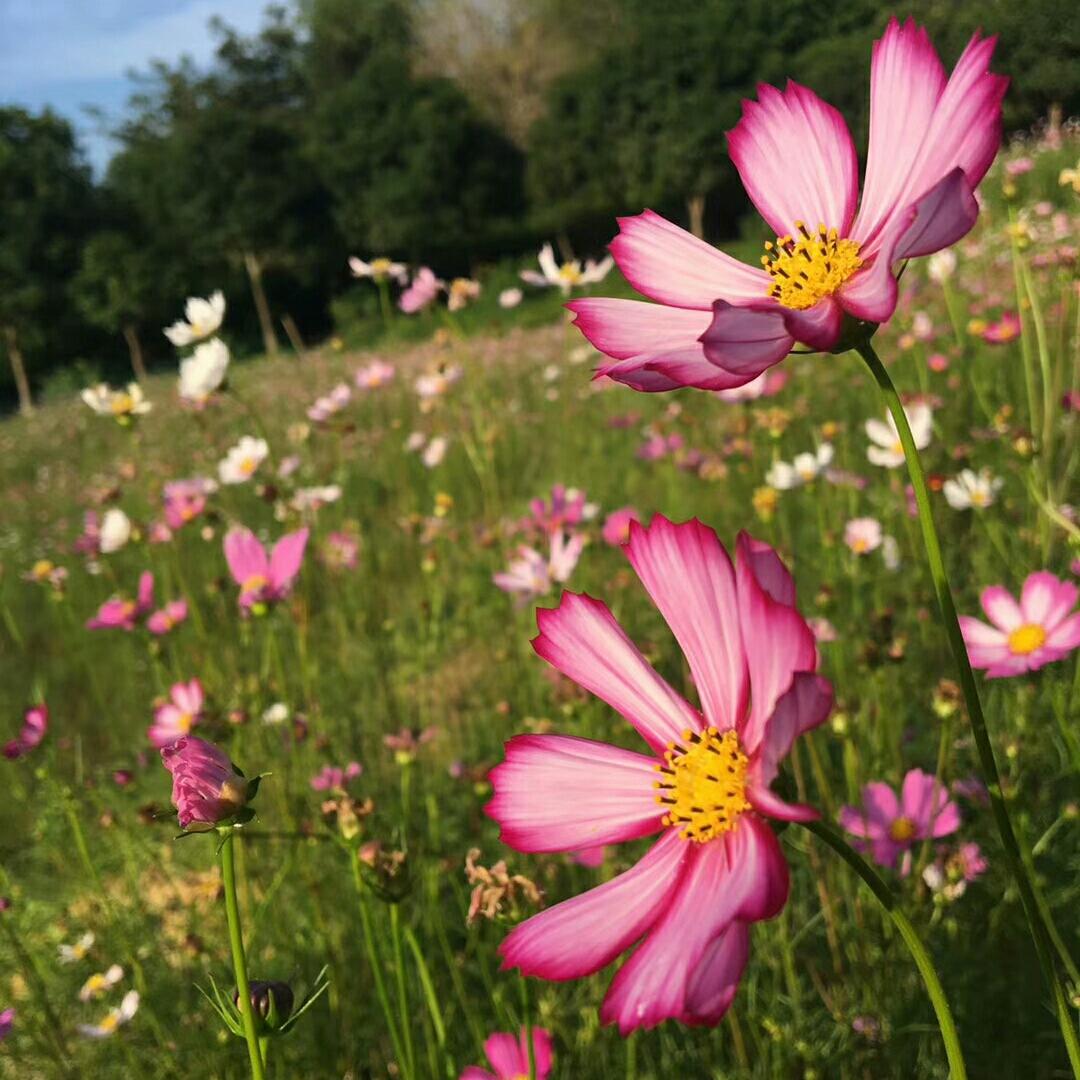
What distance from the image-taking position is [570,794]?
0.36 meters

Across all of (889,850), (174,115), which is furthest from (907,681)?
(174,115)

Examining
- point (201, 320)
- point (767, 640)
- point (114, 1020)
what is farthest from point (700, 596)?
point (201, 320)

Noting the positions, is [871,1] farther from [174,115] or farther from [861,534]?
[174,115]

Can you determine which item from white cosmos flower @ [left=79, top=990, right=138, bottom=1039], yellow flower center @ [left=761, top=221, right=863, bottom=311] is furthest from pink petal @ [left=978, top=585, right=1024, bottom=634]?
white cosmos flower @ [left=79, top=990, right=138, bottom=1039]

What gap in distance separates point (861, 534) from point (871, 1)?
10.8 meters

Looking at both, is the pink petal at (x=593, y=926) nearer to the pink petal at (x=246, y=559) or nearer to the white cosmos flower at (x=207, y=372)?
the pink petal at (x=246, y=559)

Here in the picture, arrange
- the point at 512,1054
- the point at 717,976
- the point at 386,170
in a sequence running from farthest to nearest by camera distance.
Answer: the point at 386,170 → the point at 512,1054 → the point at 717,976

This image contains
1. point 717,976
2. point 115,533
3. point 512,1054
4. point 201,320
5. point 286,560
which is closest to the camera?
point 717,976

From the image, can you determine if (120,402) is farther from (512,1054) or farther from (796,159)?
(796,159)

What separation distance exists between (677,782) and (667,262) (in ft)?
0.71

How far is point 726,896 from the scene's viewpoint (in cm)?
28

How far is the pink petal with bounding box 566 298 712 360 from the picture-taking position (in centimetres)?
36

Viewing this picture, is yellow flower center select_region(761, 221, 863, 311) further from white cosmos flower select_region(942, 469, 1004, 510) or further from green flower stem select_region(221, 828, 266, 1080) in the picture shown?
white cosmos flower select_region(942, 469, 1004, 510)

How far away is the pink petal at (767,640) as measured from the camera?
0.91 feet
